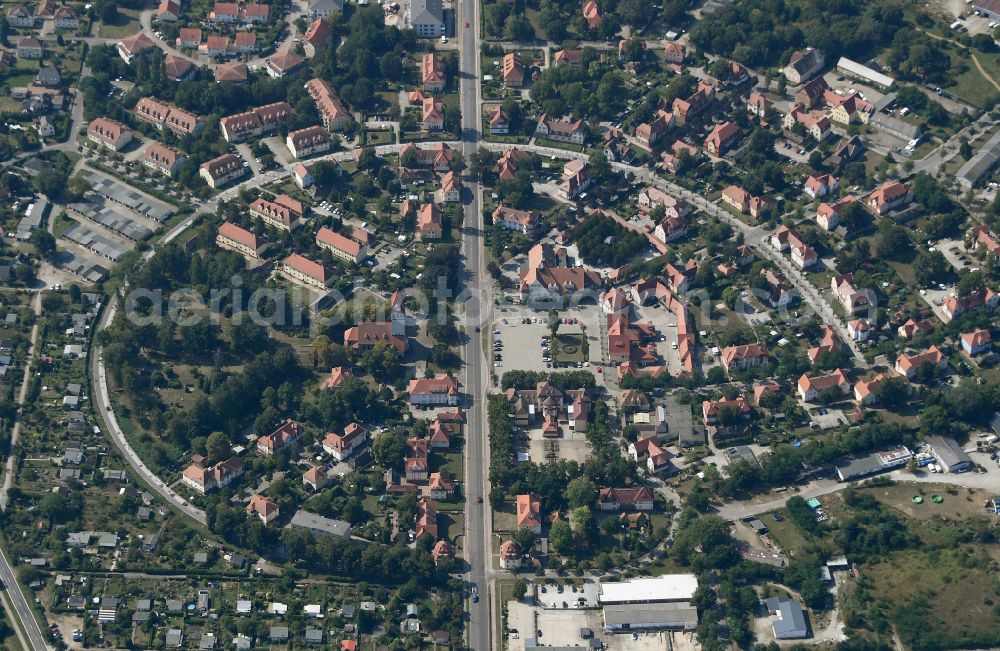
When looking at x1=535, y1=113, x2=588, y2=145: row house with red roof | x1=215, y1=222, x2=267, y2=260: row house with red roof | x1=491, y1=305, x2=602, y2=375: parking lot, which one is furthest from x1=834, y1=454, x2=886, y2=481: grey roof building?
x1=215, y1=222, x2=267, y2=260: row house with red roof

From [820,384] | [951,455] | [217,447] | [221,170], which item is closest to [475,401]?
[217,447]

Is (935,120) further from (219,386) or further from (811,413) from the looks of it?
(219,386)

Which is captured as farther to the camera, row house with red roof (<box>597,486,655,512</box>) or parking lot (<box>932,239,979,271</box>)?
parking lot (<box>932,239,979,271</box>)

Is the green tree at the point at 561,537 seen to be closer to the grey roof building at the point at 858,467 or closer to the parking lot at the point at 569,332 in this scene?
the parking lot at the point at 569,332

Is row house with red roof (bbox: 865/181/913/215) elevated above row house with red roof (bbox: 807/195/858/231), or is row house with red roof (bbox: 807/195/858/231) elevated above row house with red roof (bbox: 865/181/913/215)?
row house with red roof (bbox: 865/181/913/215)

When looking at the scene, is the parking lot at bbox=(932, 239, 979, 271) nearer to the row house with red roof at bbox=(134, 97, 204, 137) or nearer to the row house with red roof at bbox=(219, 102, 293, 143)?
the row house with red roof at bbox=(219, 102, 293, 143)

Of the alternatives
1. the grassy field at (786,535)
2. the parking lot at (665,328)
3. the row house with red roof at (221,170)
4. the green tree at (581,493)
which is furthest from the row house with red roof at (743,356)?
the row house with red roof at (221,170)

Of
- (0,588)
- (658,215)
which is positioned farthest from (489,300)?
(0,588)

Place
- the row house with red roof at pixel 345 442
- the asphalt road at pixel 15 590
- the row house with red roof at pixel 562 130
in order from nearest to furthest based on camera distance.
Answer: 1. the asphalt road at pixel 15 590
2. the row house with red roof at pixel 345 442
3. the row house with red roof at pixel 562 130

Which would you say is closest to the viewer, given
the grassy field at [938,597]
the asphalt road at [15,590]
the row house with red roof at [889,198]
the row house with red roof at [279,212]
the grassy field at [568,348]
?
the grassy field at [938,597]
